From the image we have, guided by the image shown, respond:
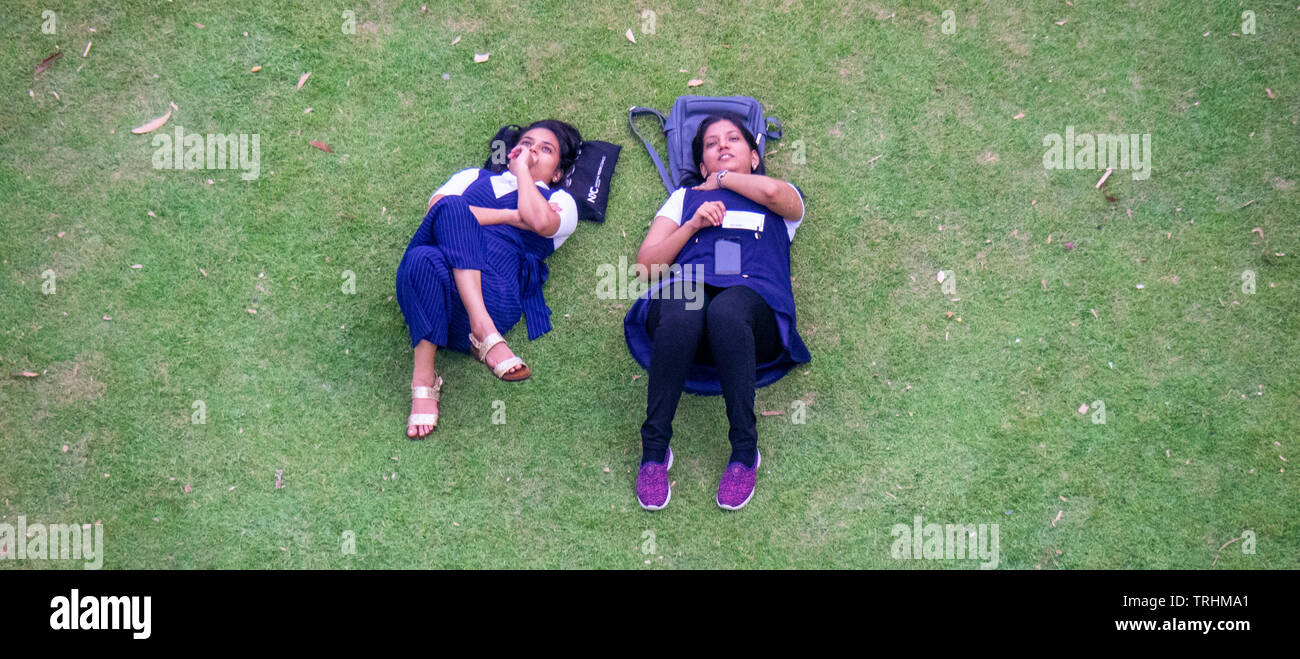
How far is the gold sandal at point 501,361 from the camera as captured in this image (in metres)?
5.02

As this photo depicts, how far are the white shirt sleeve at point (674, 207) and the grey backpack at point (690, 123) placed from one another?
16.4 inches

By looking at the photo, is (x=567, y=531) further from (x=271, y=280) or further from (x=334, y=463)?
(x=271, y=280)

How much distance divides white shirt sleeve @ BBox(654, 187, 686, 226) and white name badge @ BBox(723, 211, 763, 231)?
0.36m

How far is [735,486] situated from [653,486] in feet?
1.72

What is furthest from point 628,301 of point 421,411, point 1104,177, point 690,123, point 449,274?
point 1104,177

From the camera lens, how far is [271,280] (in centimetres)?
577

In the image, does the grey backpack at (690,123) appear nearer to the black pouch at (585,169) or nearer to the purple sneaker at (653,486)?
the black pouch at (585,169)

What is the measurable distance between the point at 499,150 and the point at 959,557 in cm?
420
